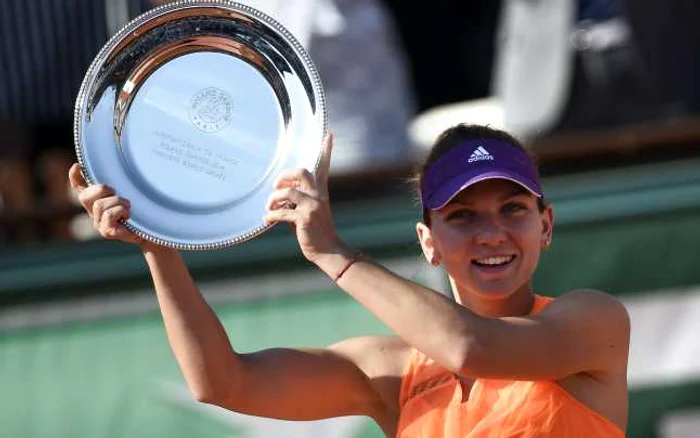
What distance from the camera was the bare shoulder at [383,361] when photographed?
3365mm

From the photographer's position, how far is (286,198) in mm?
2963

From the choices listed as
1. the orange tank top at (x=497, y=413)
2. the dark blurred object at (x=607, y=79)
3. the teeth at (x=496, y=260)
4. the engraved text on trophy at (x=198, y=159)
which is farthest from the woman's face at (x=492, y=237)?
the dark blurred object at (x=607, y=79)

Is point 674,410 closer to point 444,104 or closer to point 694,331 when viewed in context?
point 694,331

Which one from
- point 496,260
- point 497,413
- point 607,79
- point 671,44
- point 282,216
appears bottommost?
point 497,413

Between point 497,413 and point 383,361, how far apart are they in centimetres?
34

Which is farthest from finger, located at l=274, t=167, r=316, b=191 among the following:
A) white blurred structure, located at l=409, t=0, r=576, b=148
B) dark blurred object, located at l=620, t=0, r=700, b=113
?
dark blurred object, located at l=620, t=0, r=700, b=113

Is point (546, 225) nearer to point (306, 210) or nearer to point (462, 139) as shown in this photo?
point (462, 139)

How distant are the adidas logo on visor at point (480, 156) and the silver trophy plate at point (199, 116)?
28 centimetres

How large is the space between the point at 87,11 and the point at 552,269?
1.88 metres

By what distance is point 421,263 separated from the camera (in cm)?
525

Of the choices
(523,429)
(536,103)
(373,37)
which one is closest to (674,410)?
(536,103)

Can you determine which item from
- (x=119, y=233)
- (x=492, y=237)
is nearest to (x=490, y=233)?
(x=492, y=237)

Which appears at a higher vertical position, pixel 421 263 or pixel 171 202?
pixel 171 202

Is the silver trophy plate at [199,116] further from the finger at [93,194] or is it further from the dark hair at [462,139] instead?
the dark hair at [462,139]
